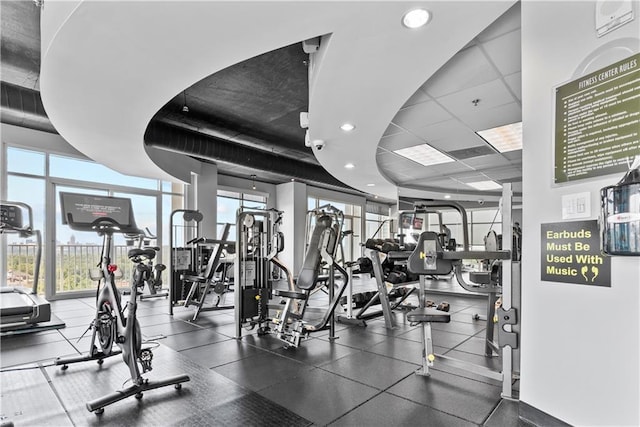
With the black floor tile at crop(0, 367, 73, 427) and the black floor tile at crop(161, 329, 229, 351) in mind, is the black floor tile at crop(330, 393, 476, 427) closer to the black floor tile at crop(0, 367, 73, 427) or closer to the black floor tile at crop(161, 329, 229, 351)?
the black floor tile at crop(0, 367, 73, 427)

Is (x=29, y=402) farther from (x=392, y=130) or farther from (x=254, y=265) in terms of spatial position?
(x=392, y=130)

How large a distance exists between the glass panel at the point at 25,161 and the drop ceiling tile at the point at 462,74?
7722mm

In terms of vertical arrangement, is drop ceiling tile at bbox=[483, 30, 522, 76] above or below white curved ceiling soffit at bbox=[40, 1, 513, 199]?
above

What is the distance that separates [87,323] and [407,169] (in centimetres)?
724

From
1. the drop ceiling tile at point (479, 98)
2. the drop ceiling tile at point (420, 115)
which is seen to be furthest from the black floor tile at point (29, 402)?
the drop ceiling tile at point (479, 98)

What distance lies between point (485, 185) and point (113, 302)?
10247 millimetres

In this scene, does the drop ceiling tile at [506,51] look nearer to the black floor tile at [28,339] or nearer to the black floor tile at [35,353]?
the black floor tile at [35,353]

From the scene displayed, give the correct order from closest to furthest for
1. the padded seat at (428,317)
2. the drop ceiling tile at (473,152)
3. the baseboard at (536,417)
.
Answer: the baseboard at (536,417)
the padded seat at (428,317)
the drop ceiling tile at (473,152)

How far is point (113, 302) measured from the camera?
3.02m

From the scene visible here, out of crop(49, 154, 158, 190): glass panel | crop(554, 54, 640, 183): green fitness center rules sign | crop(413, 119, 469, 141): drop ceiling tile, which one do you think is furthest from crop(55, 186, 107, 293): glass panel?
crop(554, 54, 640, 183): green fitness center rules sign

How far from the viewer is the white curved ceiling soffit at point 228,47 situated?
2.57 m

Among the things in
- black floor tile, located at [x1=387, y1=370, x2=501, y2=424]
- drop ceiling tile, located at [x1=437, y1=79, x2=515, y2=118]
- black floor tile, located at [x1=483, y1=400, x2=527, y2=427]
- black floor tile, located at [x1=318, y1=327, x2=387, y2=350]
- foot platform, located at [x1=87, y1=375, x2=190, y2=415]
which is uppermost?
drop ceiling tile, located at [x1=437, y1=79, x2=515, y2=118]

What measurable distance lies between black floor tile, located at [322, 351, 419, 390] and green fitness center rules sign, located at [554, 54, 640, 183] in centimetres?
211

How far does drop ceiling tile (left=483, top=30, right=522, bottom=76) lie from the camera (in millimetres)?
3127
